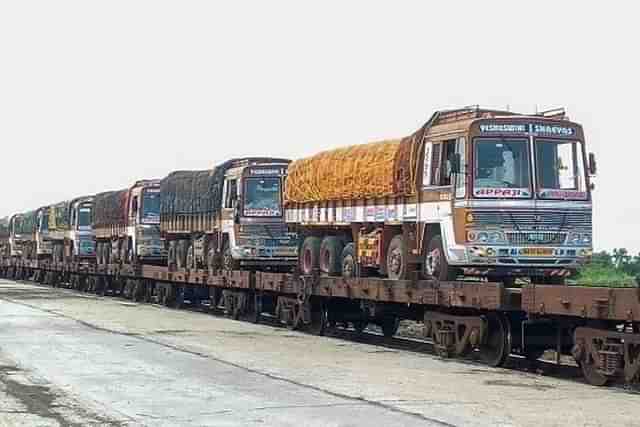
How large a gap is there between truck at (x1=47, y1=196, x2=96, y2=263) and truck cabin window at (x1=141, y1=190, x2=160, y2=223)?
10.0m

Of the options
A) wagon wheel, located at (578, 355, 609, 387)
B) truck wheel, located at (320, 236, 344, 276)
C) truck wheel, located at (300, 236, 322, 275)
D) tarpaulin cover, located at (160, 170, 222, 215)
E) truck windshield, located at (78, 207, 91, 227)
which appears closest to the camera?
wagon wheel, located at (578, 355, 609, 387)

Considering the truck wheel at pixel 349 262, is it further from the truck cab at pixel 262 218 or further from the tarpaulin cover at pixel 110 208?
the tarpaulin cover at pixel 110 208

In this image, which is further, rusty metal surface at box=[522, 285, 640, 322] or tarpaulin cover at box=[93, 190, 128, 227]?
tarpaulin cover at box=[93, 190, 128, 227]

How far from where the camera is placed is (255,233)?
28.8 meters

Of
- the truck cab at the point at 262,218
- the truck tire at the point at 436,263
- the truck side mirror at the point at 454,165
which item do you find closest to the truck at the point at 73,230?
the truck cab at the point at 262,218

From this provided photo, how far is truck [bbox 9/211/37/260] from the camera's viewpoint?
2510 inches

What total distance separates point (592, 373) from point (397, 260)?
588cm

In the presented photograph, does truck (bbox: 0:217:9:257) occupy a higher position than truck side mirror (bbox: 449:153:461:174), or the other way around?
truck (bbox: 0:217:9:257)

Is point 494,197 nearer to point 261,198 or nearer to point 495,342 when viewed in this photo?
point 495,342

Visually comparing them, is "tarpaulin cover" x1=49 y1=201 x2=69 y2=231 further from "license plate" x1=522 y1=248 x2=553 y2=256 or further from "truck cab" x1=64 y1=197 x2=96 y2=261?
"license plate" x1=522 y1=248 x2=553 y2=256

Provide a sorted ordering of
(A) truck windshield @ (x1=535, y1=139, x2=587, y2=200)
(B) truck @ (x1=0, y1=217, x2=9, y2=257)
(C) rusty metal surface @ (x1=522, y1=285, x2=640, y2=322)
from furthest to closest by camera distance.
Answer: (B) truck @ (x1=0, y1=217, x2=9, y2=257), (A) truck windshield @ (x1=535, y1=139, x2=587, y2=200), (C) rusty metal surface @ (x1=522, y1=285, x2=640, y2=322)

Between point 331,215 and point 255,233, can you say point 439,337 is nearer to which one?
point 331,215

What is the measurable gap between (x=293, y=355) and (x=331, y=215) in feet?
16.9

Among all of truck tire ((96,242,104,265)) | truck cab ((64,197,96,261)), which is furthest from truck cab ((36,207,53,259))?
truck tire ((96,242,104,265))
